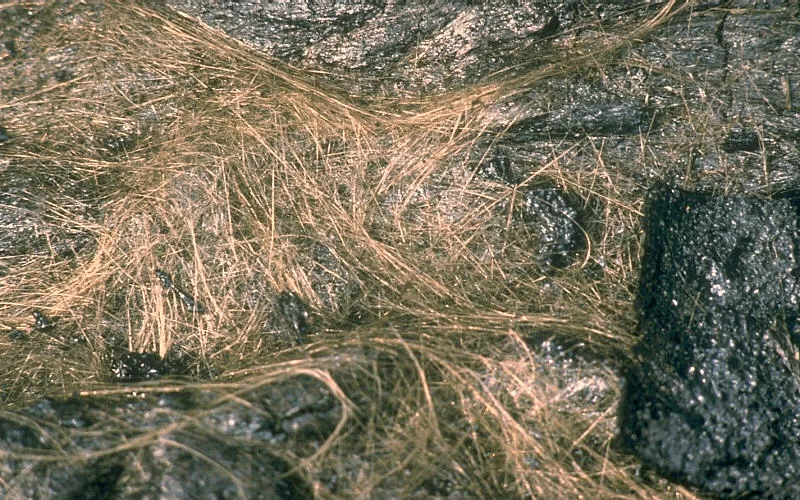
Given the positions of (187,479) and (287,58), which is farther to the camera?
(287,58)

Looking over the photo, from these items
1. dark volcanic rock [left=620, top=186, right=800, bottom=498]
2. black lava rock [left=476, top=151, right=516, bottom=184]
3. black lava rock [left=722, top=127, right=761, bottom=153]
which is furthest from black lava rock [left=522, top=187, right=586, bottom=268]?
black lava rock [left=722, top=127, right=761, bottom=153]

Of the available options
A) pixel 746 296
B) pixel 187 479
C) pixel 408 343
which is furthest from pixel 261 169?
pixel 746 296

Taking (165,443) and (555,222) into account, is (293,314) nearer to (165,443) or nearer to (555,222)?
(165,443)

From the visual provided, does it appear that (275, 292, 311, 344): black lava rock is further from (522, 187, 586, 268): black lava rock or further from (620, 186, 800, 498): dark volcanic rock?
(620, 186, 800, 498): dark volcanic rock

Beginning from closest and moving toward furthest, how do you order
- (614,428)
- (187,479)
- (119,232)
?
1. (187,479)
2. (614,428)
3. (119,232)

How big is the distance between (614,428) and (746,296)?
2.03ft

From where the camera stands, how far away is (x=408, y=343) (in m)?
2.36

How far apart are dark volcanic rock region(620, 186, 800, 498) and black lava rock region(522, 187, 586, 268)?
0.27 metres

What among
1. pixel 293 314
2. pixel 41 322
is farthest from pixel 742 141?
pixel 41 322

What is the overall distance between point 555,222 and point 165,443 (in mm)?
1538

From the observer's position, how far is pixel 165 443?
2.06 metres

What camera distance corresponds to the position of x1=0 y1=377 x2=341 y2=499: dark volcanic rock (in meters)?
2.00

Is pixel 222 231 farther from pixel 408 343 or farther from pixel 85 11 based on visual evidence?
pixel 85 11

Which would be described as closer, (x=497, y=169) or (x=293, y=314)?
(x=293, y=314)
